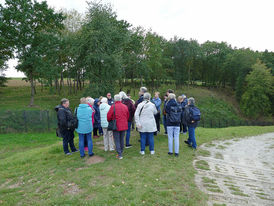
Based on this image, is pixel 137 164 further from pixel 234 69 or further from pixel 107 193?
pixel 234 69

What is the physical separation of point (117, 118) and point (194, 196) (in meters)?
3.25

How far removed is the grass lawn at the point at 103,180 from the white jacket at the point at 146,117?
3.47ft

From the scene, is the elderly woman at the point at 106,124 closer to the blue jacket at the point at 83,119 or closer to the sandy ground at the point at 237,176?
the blue jacket at the point at 83,119

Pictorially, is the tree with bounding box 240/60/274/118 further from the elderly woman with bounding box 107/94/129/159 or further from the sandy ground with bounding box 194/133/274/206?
the elderly woman with bounding box 107/94/129/159

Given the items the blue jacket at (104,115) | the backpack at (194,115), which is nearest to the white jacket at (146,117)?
the blue jacket at (104,115)

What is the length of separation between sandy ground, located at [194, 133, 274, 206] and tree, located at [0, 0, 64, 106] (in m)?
25.0

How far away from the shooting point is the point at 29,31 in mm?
26203

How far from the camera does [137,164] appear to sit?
607 centimetres

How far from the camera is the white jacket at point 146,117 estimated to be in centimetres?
660

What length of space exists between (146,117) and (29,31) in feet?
87.5

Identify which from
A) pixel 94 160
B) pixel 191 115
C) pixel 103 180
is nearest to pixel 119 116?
pixel 94 160

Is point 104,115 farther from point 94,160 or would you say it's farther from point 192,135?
point 192,135

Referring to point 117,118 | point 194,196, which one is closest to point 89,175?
point 117,118

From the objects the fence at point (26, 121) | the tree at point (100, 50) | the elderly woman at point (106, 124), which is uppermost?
the tree at point (100, 50)
